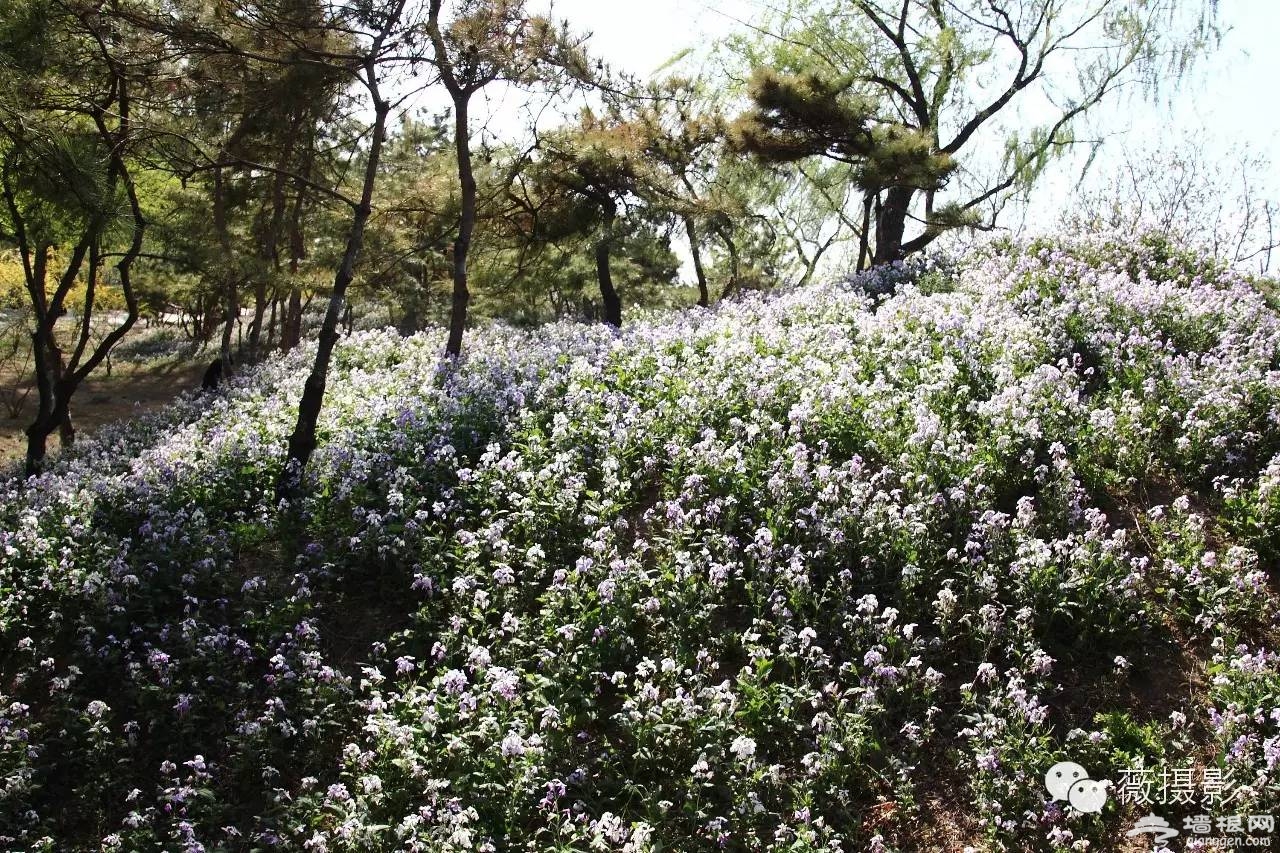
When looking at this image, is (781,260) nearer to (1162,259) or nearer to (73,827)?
(1162,259)

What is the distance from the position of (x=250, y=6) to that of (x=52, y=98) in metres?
3.61

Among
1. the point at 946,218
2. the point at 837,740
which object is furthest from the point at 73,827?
the point at 946,218

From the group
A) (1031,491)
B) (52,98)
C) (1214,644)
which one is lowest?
(1214,644)

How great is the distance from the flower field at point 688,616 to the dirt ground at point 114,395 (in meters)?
15.8

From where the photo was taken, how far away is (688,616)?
23.0 ft

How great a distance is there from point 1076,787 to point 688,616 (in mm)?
2843

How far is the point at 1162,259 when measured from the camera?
52.4 feet

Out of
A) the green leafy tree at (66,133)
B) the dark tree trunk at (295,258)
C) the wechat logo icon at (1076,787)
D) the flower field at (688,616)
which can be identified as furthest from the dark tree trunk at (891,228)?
the wechat logo icon at (1076,787)

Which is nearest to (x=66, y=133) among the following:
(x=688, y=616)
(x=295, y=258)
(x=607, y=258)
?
(x=295, y=258)

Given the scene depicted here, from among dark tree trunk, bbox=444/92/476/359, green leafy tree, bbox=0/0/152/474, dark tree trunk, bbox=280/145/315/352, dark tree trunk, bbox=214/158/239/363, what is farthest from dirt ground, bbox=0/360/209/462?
dark tree trunk, bbox=444/92/476/359

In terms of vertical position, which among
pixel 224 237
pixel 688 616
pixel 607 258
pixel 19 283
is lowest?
pixel 688 616

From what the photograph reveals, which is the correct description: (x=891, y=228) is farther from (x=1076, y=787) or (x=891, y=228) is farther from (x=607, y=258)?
(x=1076, y=787)

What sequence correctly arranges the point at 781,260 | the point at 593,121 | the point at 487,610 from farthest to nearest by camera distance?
the point at 781,260
the point at 593,121
the point at 487,610

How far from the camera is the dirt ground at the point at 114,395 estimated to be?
24625 mm
